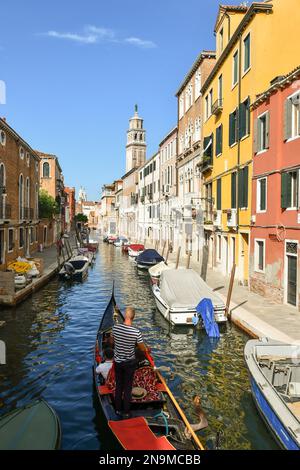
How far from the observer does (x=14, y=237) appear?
78.6ft

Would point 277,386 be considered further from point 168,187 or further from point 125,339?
point 168,187

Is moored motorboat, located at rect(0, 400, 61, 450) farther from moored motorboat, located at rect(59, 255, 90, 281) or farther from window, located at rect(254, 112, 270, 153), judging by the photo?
moored motorboat, located at rect(59, 255, 90, 281)

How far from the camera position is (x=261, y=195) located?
52.7 feet

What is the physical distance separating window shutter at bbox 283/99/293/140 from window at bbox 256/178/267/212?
2280mm

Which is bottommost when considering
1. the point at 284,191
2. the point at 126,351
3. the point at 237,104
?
the point at 126,351

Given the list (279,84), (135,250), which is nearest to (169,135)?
(135,250)

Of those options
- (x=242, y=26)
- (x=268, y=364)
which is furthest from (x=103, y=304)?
(x=242, y=26)

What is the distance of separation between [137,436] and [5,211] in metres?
17.5

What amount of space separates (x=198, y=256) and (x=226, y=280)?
28.6ft

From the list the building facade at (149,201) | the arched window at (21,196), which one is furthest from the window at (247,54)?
the building facade at (149,201)

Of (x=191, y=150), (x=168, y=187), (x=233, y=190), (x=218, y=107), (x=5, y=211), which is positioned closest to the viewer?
(x=233, y=190)

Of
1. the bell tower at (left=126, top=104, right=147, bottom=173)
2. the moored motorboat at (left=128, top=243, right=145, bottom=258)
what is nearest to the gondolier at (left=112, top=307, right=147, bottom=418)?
the moored motorboat at (left=128, top=243, right=145, bottom=258)

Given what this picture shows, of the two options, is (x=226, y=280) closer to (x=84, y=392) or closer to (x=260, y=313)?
(x=260, y=313)

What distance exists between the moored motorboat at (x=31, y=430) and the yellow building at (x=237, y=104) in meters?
13.1
